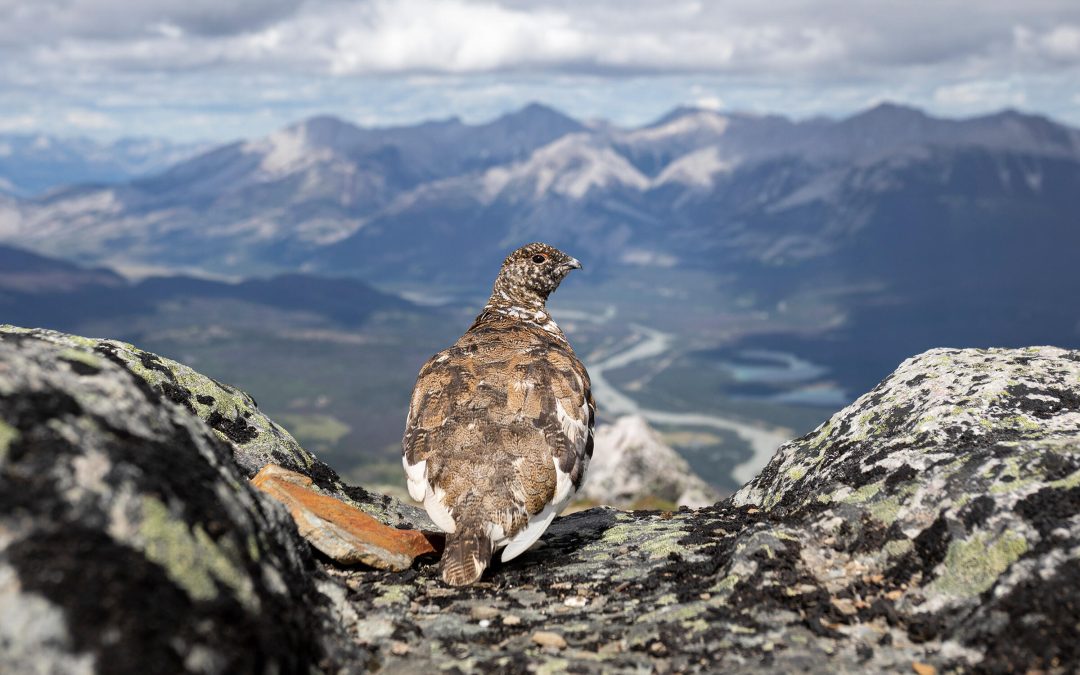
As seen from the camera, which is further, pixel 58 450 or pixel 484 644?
pixel 484 644

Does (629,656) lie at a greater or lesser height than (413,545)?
greater

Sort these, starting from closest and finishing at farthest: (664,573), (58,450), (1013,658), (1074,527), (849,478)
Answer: (58,450)
(1013,658)
(1074,527)
(664,573)
(849,478)

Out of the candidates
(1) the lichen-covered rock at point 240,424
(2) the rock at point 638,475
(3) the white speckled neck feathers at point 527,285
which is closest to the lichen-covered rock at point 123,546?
(1) the lichen-covered rock at point 240,424

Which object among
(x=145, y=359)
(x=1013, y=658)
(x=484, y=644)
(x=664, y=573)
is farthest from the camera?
(x=145, y=359)

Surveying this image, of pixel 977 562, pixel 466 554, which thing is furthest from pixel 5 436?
pixel 977 562

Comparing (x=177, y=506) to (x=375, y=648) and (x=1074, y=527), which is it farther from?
(x=1074, y=527)

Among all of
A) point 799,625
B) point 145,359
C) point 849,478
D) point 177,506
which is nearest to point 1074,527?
point 799,625

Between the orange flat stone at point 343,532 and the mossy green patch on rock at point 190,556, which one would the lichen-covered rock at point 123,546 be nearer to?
the mossy green patch on rock at point 190,556

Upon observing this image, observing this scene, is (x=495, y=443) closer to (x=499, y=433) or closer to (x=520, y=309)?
(x=499, y=433)
